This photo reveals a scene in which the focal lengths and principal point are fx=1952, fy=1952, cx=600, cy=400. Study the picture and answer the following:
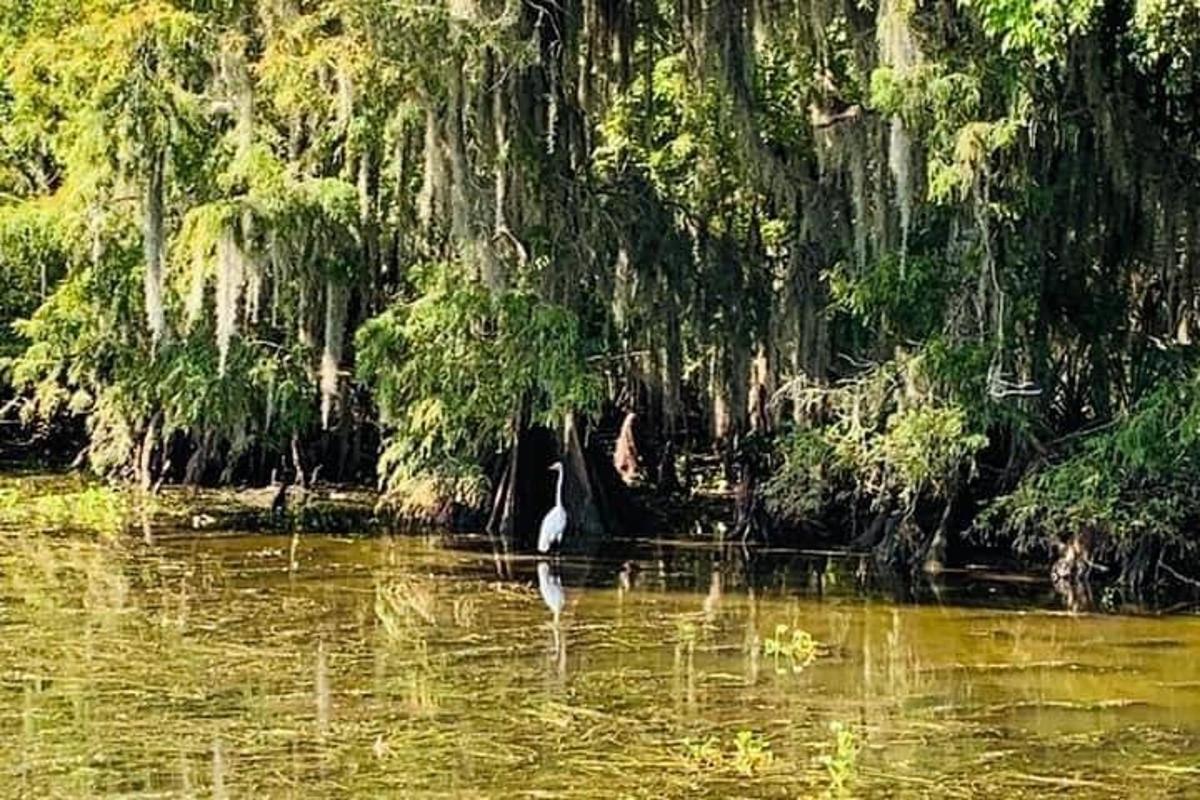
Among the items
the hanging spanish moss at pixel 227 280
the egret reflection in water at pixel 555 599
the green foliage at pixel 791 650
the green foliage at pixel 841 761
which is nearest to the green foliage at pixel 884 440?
the egret reflection in water at pixel 555 599

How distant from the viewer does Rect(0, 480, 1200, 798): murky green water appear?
6637mm

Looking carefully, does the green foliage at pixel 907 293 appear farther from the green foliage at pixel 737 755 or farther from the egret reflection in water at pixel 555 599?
the green foliage at pixel 737 755

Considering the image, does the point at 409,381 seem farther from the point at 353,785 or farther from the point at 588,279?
the point at 353,785

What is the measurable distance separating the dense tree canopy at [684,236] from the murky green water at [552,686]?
1.28 meters

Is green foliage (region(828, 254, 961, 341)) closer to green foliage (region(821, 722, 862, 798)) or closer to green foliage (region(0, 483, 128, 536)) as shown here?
green foliage (region(821, 722, 862, 798))

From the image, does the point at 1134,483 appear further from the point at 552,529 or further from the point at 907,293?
the point at 552,529

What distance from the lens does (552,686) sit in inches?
324

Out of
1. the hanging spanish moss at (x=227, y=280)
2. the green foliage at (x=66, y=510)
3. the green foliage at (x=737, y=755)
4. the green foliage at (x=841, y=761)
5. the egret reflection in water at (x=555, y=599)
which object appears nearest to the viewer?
the green foliage at (x=841, y=761)

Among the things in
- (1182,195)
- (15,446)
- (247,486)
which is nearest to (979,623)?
(1182,195)

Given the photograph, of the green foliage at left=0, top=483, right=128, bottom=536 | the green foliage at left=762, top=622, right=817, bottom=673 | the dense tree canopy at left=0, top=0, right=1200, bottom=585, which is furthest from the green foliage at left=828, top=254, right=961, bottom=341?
the green foliage at left=0, top=483, right=128, bottom=536

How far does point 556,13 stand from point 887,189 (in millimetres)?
2526

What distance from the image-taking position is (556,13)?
42.8 ft

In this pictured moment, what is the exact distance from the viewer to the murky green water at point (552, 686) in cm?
664

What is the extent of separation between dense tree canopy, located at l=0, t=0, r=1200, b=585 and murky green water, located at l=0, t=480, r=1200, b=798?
1.28m
